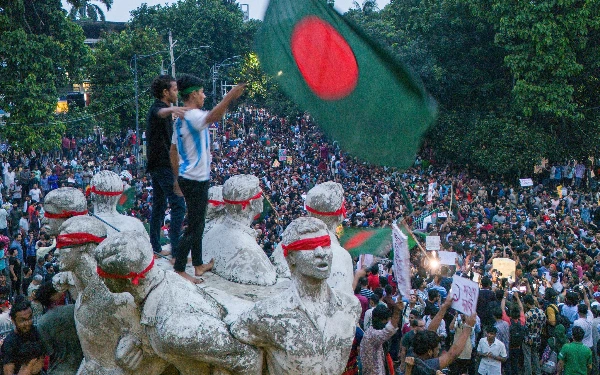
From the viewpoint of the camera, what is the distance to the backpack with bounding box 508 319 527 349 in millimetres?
10039

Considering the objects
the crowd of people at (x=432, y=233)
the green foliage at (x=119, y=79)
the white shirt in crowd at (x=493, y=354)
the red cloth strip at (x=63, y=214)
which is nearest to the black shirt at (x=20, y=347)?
the crowd of people at (x=432, y=233)

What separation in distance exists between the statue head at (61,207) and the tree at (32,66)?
2445 centimetres

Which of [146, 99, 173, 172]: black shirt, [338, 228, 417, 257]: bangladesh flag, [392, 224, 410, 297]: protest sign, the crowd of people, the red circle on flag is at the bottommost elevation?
the crowd of people

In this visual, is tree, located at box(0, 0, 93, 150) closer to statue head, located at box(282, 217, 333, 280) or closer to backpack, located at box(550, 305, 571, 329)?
backpack, located at box(550, 305, 571, 329)

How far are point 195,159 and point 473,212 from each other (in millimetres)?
18445

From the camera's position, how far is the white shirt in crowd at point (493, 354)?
9.43 meters

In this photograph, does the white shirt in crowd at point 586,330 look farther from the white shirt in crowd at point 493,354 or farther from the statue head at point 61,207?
the statue head at point 61,207

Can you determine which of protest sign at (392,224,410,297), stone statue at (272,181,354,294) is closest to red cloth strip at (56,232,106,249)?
stone statue at (272,181,354,294)

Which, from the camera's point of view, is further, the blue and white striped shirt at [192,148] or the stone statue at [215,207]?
the stone statue at [215,207]

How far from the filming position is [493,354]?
9438mm

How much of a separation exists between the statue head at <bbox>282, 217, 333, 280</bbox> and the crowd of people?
1.85 m

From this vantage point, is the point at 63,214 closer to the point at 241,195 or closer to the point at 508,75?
the point at 241,195

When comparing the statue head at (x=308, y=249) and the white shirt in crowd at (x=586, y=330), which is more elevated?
the statue head at (x=308, y=249)

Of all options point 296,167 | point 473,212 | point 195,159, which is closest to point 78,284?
point 195,159
